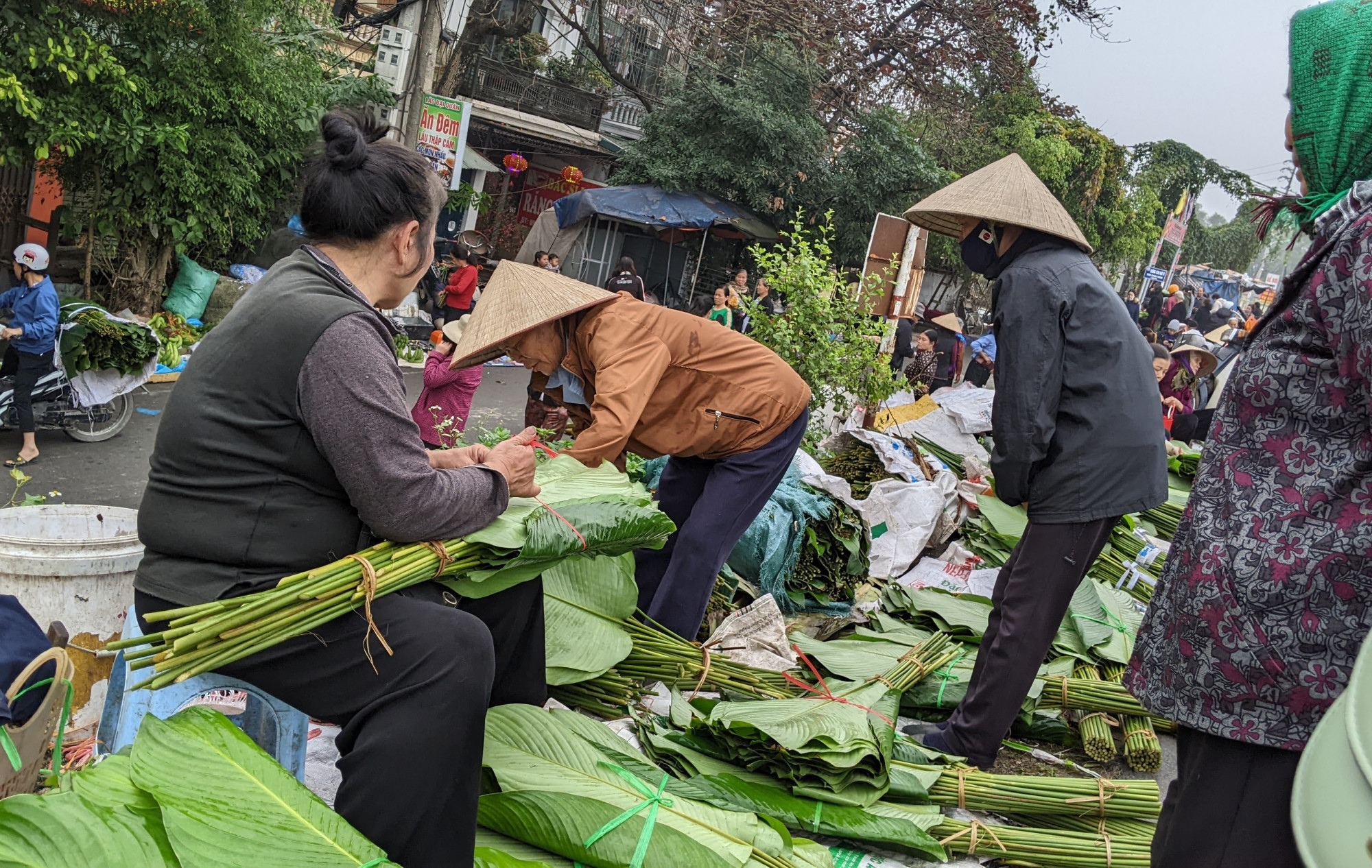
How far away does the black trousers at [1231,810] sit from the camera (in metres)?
1.45

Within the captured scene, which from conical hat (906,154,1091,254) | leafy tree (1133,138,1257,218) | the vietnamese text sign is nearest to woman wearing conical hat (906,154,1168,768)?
conical hat (906,154,1091,254)

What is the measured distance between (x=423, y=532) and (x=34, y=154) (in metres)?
8.40

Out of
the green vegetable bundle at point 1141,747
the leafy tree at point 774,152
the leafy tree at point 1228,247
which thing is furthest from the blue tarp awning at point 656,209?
the leafy tree at point 1228,247

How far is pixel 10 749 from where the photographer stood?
1.87 meters

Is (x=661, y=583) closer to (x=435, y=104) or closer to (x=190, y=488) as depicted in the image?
(x=190, y=488)

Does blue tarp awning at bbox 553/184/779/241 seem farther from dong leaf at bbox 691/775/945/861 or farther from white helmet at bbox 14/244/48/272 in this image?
dong leaf at bbox 691/775/945/861

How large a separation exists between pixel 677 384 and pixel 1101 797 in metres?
1.91

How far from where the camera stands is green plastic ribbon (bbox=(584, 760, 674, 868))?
80.0 inches

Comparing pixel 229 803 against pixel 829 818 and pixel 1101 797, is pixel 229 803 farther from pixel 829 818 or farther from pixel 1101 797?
pixel 1101 797

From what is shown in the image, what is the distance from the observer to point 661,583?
363 centimetres

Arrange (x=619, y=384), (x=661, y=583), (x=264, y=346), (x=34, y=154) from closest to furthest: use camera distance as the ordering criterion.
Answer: (x=264, y=346) → (x=619, y=384) → (x=661, y=583) → (x=34, y=154)

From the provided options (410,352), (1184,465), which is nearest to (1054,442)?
(1184,465)

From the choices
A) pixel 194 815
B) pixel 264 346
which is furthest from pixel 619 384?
pixel 194 815

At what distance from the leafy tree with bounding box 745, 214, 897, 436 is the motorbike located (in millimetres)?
4605
